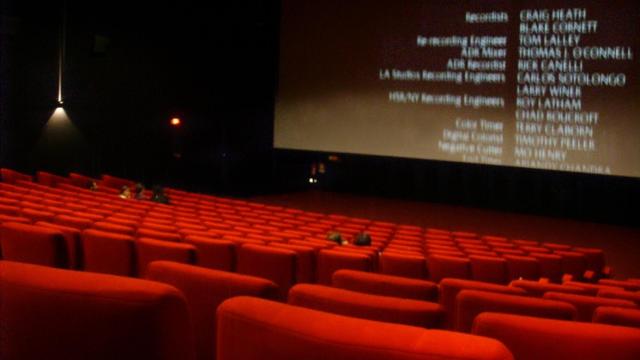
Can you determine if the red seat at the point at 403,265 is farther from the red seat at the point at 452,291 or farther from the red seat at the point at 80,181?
the red seat at the point at 80,181

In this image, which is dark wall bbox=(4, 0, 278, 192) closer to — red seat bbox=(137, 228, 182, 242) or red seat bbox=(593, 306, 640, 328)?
red seat bbox=(137, 228, 182, 242)

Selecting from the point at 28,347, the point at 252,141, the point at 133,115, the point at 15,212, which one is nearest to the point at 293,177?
the point at 252,141

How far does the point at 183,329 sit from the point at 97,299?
20cm

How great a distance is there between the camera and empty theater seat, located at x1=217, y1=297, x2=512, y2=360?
124 cm

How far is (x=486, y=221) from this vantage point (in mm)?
14266

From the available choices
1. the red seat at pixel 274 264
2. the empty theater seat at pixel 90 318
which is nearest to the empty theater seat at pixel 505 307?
the empty theater seat at pixel 90 318

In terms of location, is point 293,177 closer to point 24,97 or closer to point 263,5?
point 263,5

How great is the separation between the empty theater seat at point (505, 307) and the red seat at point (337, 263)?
1999 millimetres

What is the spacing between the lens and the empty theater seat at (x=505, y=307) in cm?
262

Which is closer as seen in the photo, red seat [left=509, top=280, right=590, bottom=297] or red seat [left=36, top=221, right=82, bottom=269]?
red seat [left=509, top=280, right=590, bottom=297]

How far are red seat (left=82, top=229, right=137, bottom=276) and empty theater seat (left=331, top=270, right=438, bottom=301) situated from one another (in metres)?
1.54

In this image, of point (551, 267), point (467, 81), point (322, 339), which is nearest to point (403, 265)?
point (551, 267)

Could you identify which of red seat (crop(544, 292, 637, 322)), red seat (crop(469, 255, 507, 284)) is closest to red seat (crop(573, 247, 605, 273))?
red seat (crop(469, 255, 507, 284))

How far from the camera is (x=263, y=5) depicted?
15.2 m
